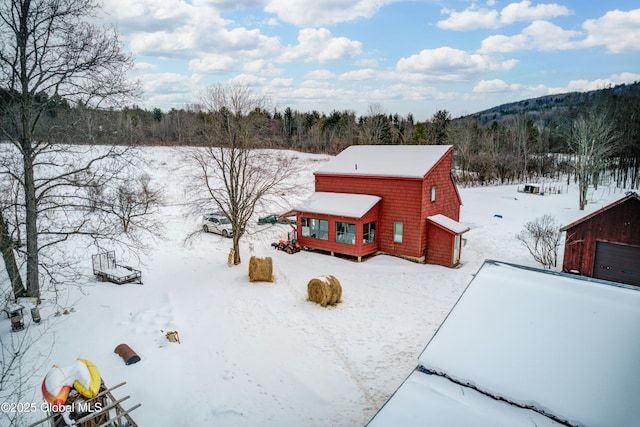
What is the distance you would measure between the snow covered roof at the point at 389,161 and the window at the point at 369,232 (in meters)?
2.84

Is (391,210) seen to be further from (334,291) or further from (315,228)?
(334,291)

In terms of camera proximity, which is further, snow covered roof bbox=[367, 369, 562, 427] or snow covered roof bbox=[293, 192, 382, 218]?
snow covered roof bbox=[293, 192, 382, 218]

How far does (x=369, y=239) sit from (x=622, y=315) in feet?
46.7

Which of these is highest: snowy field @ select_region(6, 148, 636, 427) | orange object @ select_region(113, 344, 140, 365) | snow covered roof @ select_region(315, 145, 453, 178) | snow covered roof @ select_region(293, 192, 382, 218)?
snow covered roof @ select_region(315, 145, 453, 178)

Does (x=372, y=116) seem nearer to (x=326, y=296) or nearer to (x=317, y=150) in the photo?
(x=317, y=150)

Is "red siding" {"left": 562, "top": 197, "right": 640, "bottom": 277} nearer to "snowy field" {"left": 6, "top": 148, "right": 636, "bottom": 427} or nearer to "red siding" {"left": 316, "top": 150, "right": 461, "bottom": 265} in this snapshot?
"snowy field" {"left": 6, "top": 148, "right": 636, "bottom": 427}

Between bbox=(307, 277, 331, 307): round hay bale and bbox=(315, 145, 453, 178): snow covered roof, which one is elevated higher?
bbox=(315, 145, 453, 178): snow covered roof

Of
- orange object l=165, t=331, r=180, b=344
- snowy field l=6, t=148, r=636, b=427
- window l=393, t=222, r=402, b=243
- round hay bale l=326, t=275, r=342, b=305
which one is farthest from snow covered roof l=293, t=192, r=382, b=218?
orange object l=165, t=331, r=180, b=344

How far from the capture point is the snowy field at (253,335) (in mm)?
8203

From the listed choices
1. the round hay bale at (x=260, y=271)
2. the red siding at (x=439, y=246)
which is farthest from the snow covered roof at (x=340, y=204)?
the round hay bale at (x=260, y=271)

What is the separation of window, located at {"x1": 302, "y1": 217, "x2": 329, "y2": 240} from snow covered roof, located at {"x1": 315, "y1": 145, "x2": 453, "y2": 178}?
10.6 ft

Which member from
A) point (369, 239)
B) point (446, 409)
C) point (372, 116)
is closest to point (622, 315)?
point (446, 409)

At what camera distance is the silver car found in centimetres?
2359

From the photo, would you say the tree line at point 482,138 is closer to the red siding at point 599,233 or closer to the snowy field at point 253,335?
the snowy field at point 253,335
